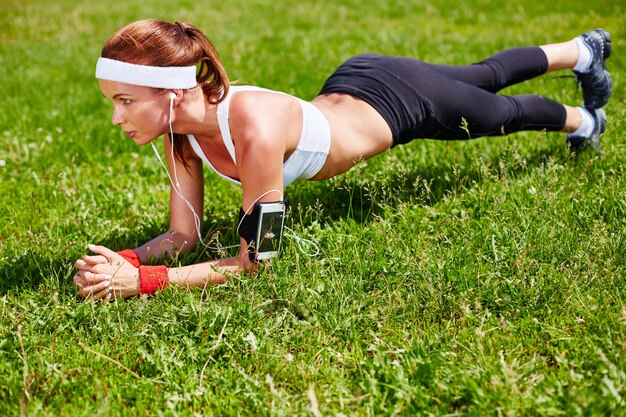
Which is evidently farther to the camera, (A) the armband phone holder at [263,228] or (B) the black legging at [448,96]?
(B) the black legging at [448,96]

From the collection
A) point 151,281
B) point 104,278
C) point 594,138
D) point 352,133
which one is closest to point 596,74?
point 594,138

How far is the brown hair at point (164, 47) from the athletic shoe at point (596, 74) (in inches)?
119

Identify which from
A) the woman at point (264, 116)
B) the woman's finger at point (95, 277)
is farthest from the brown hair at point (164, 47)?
the woman's finger at point (95, 277)

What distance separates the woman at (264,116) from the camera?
3.93m

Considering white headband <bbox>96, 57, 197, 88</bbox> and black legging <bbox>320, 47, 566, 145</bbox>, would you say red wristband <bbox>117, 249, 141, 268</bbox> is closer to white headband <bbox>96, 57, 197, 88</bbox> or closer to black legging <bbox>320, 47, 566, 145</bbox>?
white headband <bbox>96, 57, 197, 88</bbox>

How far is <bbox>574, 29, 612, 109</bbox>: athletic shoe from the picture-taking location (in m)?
Answer: 5.45

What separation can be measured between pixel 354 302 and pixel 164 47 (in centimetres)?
177

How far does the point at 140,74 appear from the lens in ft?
12.7

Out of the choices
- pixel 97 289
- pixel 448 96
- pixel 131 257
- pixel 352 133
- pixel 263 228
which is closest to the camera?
pixel 97 289

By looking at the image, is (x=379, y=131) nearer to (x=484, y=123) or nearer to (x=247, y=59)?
(x=484, y=123)

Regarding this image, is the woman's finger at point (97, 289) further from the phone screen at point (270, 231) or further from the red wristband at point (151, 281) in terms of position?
the phone screen at point (270, 231)

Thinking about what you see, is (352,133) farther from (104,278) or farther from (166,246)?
(104,278)

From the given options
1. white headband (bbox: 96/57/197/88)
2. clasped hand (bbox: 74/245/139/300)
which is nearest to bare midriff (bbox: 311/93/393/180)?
white headband (bbox: 96/57/197/88)

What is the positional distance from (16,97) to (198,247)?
5120 millimetres
